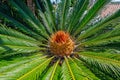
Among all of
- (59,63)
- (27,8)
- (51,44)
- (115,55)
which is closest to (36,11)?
(27,8)

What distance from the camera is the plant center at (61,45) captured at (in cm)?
661

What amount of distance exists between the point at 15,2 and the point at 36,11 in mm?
969

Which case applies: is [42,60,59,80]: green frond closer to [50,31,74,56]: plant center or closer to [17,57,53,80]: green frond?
[17,57,53,80]: green frond

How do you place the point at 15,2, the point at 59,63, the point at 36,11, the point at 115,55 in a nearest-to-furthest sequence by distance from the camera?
the point at 115,55 < the point at 59,63 < the point at 15,2 < the point at 36,11

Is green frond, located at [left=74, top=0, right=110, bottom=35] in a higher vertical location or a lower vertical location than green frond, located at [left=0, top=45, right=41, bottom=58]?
higher

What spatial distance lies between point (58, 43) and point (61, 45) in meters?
0.07

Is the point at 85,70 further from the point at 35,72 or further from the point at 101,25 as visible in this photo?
the point at 101,25

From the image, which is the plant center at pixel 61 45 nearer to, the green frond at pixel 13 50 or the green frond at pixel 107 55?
the green frond at pixel 13 50

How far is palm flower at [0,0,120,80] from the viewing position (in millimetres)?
5328

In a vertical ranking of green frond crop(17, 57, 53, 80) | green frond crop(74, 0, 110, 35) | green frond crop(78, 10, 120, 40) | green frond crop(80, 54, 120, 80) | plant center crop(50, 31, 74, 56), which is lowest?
green frond crop(80, 54, 120, 80)

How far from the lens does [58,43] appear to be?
21.7ft

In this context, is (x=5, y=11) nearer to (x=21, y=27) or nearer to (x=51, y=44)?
(x=21, y=27)

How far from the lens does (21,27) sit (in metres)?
7.06

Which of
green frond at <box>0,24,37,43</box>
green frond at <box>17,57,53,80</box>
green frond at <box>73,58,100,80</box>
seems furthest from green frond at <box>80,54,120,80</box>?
green frond at <box>0,24,37,43</box>
